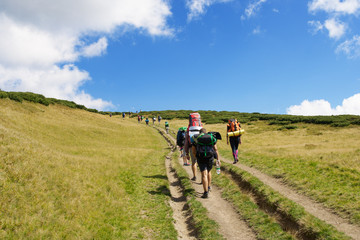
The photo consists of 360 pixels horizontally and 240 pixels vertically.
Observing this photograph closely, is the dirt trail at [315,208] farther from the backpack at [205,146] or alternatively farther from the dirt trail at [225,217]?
the backpack at [205,146]

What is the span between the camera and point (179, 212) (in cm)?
891

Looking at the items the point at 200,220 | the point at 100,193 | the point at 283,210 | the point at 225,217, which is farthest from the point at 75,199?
the point at 283,210

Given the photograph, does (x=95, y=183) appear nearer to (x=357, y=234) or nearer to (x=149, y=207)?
(x=149, y=207)

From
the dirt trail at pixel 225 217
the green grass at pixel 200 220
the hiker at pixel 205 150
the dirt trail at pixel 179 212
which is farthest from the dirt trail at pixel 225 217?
the hiker at pixel 205 150

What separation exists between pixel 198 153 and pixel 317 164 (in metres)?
7.47

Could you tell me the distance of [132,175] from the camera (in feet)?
45.3

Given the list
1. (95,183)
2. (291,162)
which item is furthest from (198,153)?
(291,162)

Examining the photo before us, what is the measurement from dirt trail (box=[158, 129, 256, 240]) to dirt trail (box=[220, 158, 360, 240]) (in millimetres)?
2228

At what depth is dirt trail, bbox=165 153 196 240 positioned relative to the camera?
733 centimetres

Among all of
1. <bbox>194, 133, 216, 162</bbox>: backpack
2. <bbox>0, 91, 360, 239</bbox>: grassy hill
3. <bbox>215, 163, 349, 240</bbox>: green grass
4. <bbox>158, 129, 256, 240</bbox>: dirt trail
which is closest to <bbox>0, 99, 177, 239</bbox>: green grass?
<bbox>0, 91, 360, 239</bbox>: grassy hill

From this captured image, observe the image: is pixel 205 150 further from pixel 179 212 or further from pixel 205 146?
pixel 179 212

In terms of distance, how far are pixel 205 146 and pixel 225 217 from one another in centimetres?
264

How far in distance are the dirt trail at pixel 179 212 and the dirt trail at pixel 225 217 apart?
0.77 m

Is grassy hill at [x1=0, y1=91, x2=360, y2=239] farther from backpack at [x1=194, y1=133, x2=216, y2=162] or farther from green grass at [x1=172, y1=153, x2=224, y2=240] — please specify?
backpack at [x1=194, y1=133, x2=216, y2=162]
